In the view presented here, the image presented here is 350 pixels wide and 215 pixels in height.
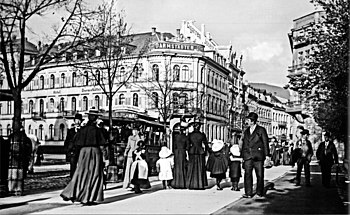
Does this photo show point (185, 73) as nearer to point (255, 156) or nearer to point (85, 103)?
point (85, 103)

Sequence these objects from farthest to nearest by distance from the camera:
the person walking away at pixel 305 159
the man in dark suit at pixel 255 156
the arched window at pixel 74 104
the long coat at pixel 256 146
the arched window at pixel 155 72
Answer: the arched window at pixel 74 104 → the arched window at pixel 155 72 → the person walking away at pixel 305 159 → the long coat at pixel 256 146 → the man in dark suit at pixel 255 156

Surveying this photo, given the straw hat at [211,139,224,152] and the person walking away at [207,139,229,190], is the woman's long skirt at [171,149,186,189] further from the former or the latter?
the straw hat at [211,139,224,152]

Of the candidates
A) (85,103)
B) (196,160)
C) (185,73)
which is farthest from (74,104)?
(196,160)

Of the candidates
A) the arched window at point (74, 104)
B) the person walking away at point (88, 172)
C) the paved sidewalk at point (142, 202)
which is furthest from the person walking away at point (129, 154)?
the arched window at point (74, 104)

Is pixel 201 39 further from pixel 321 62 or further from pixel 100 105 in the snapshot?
pixel 321 62

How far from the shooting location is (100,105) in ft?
277

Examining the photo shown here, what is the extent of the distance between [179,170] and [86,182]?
223 inches

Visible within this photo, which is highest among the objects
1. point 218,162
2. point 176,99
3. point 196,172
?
point 176,99

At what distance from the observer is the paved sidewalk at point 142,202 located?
36.1 feet

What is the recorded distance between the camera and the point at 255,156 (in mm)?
14156

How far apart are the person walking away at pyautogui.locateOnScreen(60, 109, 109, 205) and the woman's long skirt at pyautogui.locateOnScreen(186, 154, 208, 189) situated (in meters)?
5.21

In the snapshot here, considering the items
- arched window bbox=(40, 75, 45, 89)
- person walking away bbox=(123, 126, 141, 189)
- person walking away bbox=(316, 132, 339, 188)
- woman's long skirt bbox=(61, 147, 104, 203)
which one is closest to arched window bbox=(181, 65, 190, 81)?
arched window bbox=(40, 75, 45, 89)

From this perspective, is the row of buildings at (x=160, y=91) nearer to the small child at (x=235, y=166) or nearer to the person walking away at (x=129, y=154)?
the small child at (x=235, y=166)

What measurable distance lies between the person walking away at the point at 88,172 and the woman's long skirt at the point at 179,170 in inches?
201
